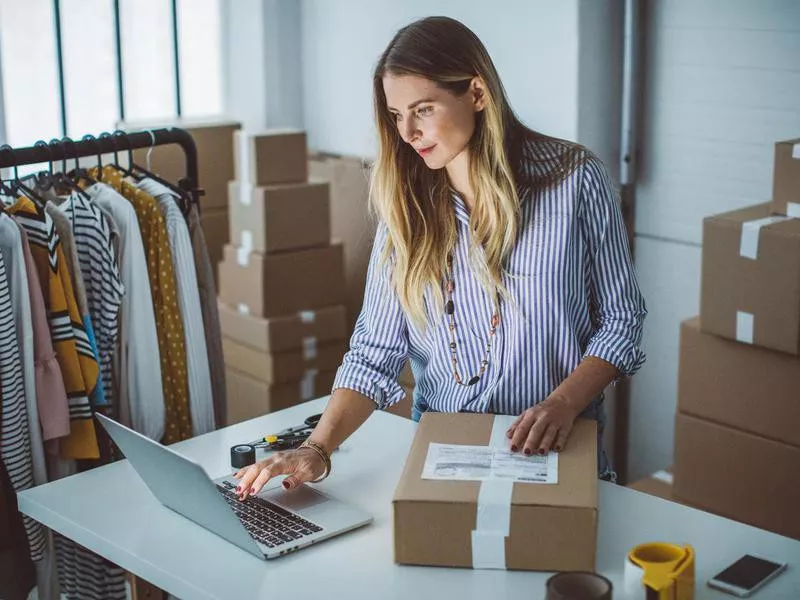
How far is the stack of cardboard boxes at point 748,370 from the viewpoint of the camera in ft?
8.48

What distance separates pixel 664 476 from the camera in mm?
Answer: 3275

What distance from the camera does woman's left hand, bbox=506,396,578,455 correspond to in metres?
1.60

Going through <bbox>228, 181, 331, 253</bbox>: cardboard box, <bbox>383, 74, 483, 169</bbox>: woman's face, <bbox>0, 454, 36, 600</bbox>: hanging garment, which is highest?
<bbox>383, 74, 483, 169</bbox>: woman's face

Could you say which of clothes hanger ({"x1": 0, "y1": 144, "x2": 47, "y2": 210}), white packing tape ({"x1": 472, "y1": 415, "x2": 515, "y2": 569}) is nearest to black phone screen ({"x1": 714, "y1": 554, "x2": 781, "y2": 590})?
white packing tape ({"x1": 472, "y1": 415, "x2": 515, "y2": 569})

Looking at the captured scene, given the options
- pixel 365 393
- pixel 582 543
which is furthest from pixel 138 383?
pixel 582 543

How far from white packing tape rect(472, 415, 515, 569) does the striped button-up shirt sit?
420 millimetres

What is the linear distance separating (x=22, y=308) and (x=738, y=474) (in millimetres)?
1798

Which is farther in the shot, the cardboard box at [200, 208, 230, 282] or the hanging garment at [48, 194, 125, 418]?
the cardboard box at [200, 208, 230, 282]

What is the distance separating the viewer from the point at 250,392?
12.0 ft


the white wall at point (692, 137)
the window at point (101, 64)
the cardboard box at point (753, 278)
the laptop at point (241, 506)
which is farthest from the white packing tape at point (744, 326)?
the window at point (101, 64)

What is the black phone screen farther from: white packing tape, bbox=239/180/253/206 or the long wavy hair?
white packing tape, bbox=239/180/253/206

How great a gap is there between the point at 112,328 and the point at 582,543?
48.4 inches

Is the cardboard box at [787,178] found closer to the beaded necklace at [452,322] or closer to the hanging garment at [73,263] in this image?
the beaded necklace at [452,322]

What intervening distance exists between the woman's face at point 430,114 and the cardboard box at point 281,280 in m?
1.72
